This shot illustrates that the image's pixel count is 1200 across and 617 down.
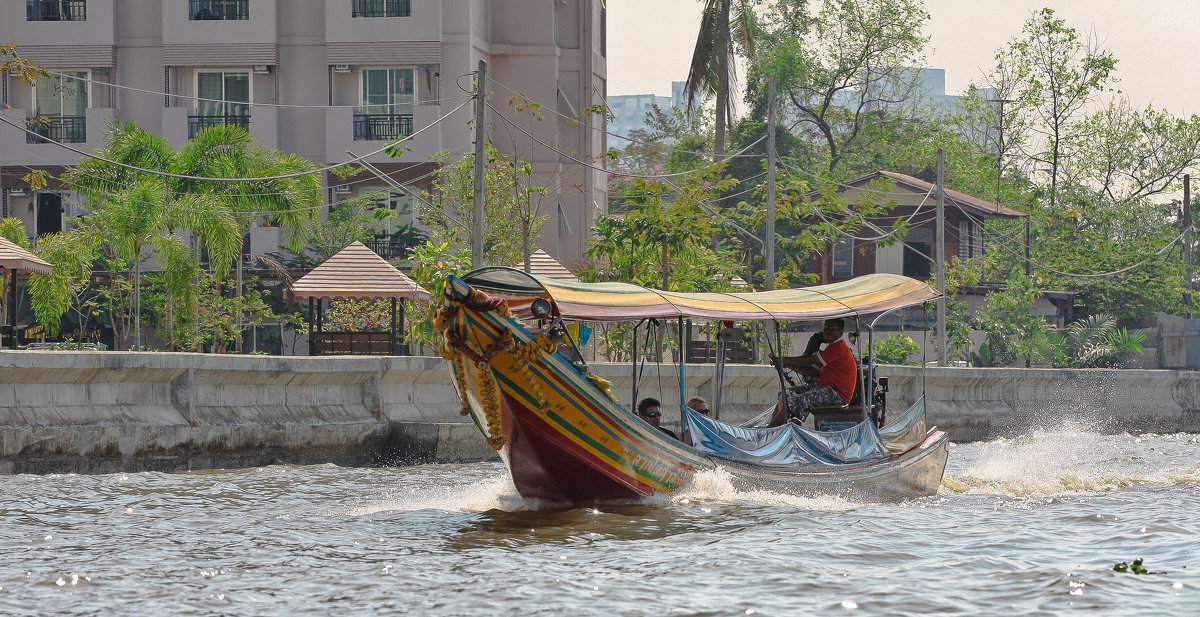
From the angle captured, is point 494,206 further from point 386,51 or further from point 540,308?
point 540,308

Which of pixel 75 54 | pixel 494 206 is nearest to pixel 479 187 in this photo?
pixel 494 206

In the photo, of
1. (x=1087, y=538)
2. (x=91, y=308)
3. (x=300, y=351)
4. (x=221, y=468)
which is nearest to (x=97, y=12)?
(x=91, y=308)

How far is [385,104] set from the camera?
32281 millimetres

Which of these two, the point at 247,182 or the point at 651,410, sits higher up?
the point at 247,182

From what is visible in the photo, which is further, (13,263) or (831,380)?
(13,263)

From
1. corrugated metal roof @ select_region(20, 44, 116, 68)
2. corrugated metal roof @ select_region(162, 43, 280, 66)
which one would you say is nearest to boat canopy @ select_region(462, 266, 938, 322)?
corrugated metal roof @ select_region(162, 43, 280, 66)

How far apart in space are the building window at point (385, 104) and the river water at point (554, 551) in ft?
61.1

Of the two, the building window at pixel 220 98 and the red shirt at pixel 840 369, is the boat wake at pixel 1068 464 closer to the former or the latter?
the red shirt at pixel 840 369

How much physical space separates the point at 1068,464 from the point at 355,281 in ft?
39.8

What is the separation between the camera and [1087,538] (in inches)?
420

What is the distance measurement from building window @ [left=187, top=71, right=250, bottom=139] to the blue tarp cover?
2292 centimetres

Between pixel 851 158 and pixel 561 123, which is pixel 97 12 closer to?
pixel 561 123

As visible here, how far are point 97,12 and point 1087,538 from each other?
94.5ft

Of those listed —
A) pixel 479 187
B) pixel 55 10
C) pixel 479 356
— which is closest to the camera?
pixel 479 356
